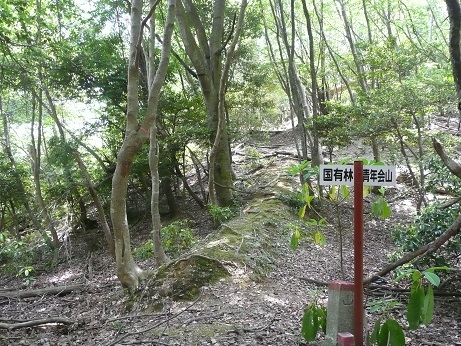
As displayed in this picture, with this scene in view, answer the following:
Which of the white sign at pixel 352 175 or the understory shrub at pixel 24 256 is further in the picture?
the understory shrub at pixel 24 256

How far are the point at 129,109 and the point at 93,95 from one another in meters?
6.80

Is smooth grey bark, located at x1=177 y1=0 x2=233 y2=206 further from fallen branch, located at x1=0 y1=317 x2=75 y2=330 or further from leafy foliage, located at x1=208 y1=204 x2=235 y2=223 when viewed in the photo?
fallen branch, located at x1=0 y1=317 x2=75 y2=330

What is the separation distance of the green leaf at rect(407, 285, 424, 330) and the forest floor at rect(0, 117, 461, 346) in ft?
6.18

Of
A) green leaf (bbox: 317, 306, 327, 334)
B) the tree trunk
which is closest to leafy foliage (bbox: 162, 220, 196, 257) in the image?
green leaf (bbox: 317, 306, 327, 334)

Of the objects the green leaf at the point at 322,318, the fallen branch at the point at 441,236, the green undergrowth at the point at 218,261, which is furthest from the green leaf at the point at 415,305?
the green undergrowth at the point at 218,261

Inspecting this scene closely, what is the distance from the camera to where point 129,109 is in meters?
5.07

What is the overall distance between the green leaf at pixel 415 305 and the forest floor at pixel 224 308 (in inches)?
74.1

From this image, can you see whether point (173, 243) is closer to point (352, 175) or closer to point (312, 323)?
point (312, 323)

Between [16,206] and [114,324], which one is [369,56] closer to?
[114,324]

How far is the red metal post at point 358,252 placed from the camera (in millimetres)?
2951

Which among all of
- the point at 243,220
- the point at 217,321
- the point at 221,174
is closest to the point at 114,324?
the point at 217,321

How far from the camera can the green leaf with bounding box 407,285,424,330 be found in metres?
2.32

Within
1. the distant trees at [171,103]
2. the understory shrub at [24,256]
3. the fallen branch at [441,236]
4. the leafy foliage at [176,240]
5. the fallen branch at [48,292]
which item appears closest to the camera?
the fallen branch at [441,236]

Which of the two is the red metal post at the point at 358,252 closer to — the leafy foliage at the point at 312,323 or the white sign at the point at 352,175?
the white sign at the point at 352,175
